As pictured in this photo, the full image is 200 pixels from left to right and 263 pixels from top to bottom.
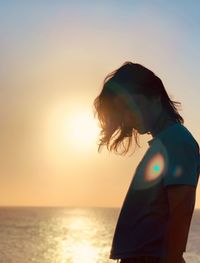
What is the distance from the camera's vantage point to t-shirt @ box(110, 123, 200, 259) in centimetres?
339

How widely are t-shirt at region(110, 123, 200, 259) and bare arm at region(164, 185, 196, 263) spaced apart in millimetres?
103

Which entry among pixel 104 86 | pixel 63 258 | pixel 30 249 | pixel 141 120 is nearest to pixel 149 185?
pixel 141 120

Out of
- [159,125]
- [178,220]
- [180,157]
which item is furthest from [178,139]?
[178,220]

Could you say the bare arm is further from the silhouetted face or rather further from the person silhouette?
the silhouetted face

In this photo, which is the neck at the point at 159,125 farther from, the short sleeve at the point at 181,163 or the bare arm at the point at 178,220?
the bare arm at the point at 178,220

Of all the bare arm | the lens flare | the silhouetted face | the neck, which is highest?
the silhouetted face

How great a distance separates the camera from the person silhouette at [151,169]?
3256 mm

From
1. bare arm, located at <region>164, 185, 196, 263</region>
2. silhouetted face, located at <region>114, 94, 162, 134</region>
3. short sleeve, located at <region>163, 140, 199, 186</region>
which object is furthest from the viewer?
silhouetted face, located at <region>114, 94, 162, 134</region>

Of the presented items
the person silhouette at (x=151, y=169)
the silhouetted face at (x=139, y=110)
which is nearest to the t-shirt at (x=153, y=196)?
the person silhouette at (x=151, y=169)

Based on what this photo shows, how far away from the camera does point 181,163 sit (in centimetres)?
336

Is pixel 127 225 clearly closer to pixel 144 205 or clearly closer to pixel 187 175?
pixel 144 205

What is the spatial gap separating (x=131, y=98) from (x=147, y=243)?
754 mm

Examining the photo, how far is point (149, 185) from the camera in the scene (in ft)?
11.4

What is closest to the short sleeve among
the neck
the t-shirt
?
the t-shirt
